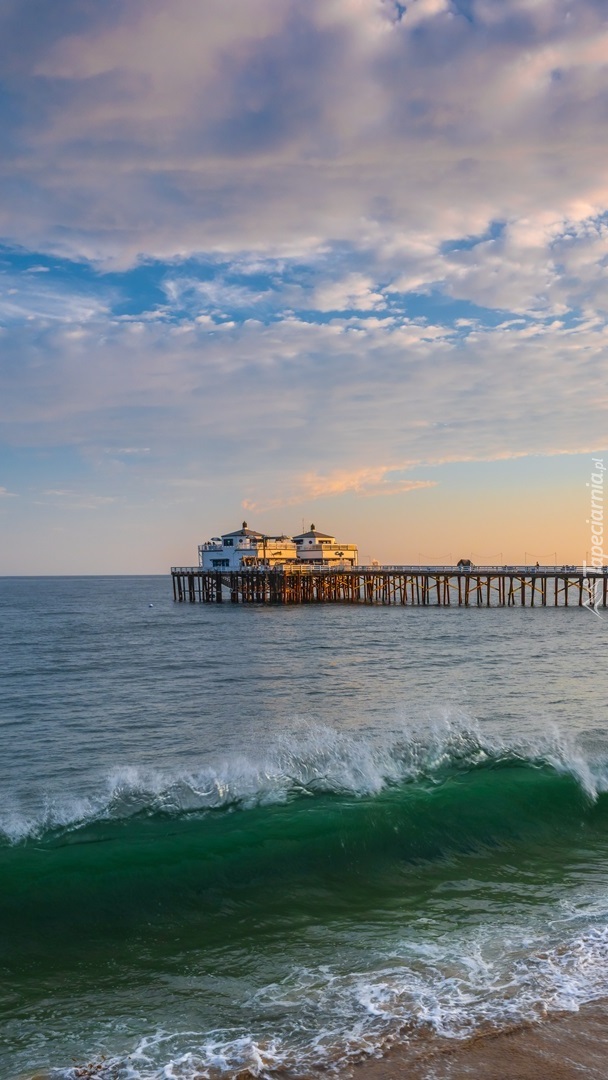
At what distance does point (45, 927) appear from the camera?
7938 mm

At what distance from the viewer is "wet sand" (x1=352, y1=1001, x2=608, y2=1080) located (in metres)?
5.11

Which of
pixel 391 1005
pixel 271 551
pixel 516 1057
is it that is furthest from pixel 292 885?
pixel 271 551

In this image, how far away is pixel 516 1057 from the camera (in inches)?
208

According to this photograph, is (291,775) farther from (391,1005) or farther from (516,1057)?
(516,1057)

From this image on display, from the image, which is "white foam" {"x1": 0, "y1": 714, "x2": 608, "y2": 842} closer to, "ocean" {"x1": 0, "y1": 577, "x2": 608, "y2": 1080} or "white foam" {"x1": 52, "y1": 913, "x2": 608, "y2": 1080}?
"ocean" {"x1": 0, "y1": 577, "x2": 608, "y2": 1080}

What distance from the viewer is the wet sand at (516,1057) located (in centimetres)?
511

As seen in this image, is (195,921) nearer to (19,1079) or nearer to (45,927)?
(45,927)

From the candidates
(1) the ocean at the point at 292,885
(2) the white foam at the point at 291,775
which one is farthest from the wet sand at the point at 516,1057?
(2) the white foam at the point at 291,775

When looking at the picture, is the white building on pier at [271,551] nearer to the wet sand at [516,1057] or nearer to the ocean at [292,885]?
the ocean at [292,885]

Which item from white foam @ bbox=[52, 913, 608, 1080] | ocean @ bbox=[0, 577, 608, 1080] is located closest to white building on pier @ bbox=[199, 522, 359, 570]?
ocean @ bbox=[0, 577, 608, 1080]

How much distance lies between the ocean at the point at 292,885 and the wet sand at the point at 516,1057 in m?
0.11

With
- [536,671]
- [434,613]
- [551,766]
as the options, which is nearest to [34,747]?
[551,766]

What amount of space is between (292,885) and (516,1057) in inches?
158

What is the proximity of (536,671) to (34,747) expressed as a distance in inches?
709
